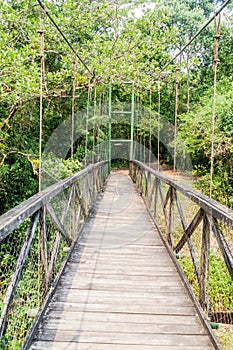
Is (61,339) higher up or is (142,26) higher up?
(142,26)

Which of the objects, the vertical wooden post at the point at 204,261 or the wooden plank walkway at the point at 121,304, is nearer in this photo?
the wooden plank walkway at the point at 121,304

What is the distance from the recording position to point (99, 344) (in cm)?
160

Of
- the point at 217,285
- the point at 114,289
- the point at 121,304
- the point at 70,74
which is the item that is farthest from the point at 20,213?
the point at 70,74

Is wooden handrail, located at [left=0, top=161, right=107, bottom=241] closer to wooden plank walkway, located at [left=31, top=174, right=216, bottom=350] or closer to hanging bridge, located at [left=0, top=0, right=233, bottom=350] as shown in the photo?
hanging bridge, located at [left=0, top=0, right=233, bottom=350]

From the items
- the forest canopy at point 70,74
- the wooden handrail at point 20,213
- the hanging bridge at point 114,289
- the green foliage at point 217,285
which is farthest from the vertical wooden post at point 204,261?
the forest canopy at point 70,74

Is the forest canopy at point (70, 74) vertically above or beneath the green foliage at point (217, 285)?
above

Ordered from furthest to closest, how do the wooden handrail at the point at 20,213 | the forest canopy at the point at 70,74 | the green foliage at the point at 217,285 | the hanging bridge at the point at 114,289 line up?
the forest canopy at the point at 70,74 → the green foliage at the point at 217,285 → the hanging bridge at the point at 114,289 → the wooden handrail at the point at 20,213

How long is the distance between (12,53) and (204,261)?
14.0 feet

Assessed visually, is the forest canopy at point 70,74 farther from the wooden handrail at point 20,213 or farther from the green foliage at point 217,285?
the wooden handrail at point 20,213

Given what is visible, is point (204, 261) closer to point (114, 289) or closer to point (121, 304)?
point (121, 304)

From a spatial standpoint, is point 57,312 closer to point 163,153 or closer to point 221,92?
point 221,92

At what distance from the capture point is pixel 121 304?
6.56 ft

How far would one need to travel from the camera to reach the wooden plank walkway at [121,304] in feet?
5.34

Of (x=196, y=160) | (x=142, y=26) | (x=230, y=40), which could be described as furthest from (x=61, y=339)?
(x=230, y=40)
